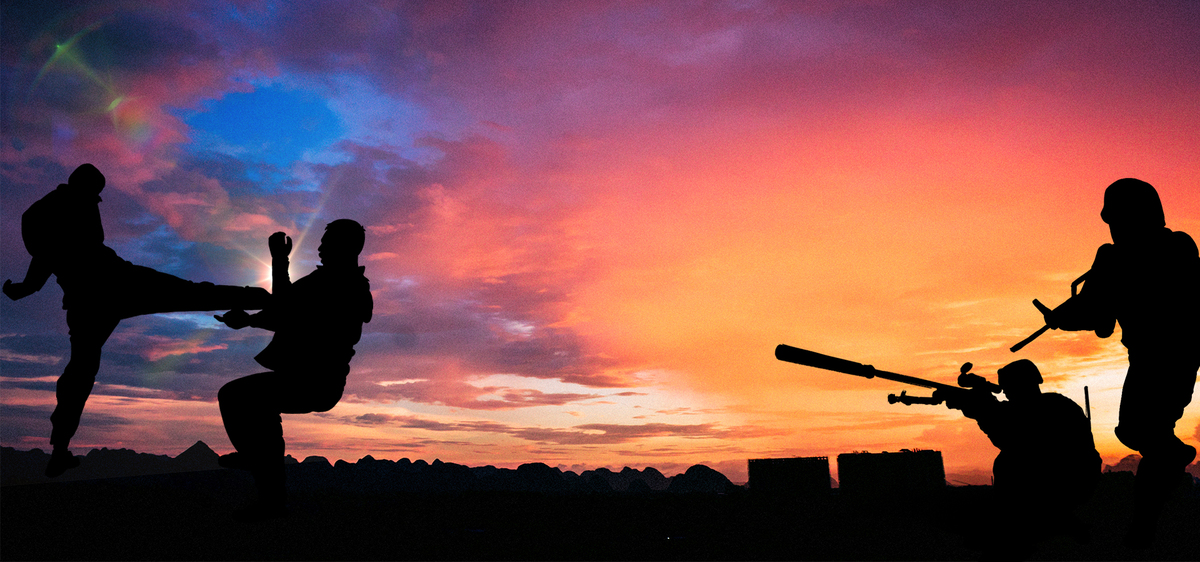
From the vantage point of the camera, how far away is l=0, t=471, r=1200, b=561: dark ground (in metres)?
9.27

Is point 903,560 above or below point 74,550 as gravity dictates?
below

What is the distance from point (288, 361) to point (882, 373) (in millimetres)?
5825

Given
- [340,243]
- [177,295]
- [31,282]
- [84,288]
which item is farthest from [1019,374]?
[31,282]

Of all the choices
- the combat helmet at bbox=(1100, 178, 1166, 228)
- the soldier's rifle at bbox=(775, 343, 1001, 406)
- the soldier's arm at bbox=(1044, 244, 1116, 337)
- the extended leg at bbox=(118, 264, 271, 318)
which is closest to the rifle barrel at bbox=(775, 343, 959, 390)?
the soldier's rifle at bbox=(775, 343, 1001, 406)

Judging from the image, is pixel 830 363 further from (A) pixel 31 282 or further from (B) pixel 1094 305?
(A) pixel 31 282

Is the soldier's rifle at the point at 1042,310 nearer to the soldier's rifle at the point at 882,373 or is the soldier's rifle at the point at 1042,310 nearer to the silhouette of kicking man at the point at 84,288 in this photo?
the soldier's rifle at the point at 882,373

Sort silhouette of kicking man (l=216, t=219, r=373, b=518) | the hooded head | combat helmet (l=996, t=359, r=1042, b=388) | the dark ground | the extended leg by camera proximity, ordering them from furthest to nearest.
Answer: the dark ground < combat helmet (l=996, t=359, r=1042, b=388) < the hooded head < silhouette of kicking man (l=216, t=219, r=373, b=518) < the extended leg

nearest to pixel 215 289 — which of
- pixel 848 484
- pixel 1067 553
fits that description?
pixel 1067 553

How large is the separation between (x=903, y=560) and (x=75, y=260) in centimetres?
1312

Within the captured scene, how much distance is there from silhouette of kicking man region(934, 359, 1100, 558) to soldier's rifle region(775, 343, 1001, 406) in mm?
419

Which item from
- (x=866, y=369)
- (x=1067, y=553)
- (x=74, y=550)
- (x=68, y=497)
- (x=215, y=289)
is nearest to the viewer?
(x=215, y=289)

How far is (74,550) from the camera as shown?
8445mm

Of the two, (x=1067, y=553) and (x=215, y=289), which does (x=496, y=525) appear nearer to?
(x=215, y=289)

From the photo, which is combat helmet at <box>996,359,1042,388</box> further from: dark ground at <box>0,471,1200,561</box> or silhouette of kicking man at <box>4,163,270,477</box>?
silhouette of kicking man at <box>4,163,270,477</box>
